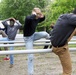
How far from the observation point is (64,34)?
4812 mm

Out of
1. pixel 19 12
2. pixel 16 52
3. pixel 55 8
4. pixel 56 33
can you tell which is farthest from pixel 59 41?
pixel 19 12

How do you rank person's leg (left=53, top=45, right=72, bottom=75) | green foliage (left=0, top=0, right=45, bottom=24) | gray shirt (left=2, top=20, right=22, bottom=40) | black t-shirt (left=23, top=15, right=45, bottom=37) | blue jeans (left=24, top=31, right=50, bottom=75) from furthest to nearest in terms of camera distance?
green foliage (left=0, top=0, right=45, bottom=24), gray shirt (left=2, top=20, right=22, bottom=40), blue jeans (left=24, top=31, right=50, bottom=75), black t-shirt (left=23, top=15, right=45, bottom=37), person's leg (left=53, top=45, right=72, bottom=75)

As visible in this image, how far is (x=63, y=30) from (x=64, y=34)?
0.23ft

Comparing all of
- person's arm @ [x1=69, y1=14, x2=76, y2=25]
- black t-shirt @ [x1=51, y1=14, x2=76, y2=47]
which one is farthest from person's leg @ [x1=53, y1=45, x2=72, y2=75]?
person's arm @ [x1=69, y1=14, x2=76, y2=25]

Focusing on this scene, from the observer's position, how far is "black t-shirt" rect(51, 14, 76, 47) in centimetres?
471

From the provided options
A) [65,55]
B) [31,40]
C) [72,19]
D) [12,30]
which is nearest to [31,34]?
[31,40]

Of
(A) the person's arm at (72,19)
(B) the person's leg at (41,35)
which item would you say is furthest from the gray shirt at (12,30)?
(A) the person's arm at (72,19)

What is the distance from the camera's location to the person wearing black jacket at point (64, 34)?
15.5 ft

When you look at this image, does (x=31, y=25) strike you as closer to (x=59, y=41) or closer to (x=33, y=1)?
(x=59, y=41)

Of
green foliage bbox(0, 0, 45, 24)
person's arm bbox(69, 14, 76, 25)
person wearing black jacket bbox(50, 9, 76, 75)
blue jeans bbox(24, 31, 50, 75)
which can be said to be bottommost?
green foliage bbox(0, 0, 45, 24)

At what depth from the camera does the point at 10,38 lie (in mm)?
8773

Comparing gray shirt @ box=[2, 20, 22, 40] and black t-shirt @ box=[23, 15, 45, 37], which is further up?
black t-shirt @ box=[23, 15, 45, 37]

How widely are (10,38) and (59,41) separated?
4.07 meters

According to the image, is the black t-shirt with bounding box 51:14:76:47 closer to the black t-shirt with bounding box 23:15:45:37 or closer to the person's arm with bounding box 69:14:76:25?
the person's arm with bounding box 69:14:76:25
